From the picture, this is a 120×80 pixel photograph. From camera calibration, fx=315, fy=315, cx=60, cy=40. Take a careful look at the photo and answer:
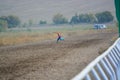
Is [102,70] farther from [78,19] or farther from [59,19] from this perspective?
[59,19]

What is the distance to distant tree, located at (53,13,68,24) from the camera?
12010cm

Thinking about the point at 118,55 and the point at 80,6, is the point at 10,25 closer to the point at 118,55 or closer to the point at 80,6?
the point at 80,6

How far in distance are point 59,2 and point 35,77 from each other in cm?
12245

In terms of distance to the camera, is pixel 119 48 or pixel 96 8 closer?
pixel 119 48

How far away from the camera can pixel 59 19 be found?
121 m

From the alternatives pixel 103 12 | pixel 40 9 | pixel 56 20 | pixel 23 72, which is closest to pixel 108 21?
pixel 103 12

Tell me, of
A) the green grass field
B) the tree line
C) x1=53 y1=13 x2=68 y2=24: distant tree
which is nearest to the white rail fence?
the green grass field

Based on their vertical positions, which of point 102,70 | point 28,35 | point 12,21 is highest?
point 102,70

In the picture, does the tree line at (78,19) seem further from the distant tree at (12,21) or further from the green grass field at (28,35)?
the green grass field at (28,35)

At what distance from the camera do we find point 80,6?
429 ft

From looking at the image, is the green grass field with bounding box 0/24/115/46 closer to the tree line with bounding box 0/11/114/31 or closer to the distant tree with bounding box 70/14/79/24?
the distant tree with bounding box 70/14/79/24

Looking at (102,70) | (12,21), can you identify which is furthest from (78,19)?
(102,70)

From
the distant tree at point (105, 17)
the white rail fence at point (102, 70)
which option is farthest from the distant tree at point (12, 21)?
the white rail fence at point (102, 70)

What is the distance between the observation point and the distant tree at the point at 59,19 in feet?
394
